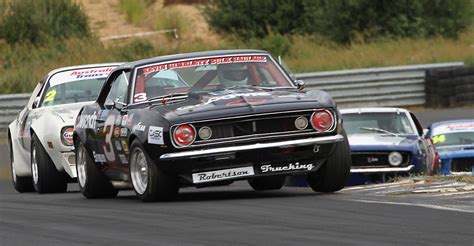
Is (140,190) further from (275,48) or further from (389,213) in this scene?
(275,48)

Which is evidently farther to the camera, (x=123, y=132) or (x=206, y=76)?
(x=206, y=76)

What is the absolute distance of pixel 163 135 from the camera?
1075cm

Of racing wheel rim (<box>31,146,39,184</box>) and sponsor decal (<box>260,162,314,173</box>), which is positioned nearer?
sponsor decal (<box>260,162,314,173</box>)

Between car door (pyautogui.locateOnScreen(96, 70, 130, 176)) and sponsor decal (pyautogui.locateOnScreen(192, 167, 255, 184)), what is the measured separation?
3.26ft

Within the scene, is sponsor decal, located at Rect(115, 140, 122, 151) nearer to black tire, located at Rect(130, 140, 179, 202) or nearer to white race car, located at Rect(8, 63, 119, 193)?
black tire, located at Rect(130, 140, 179, 202)

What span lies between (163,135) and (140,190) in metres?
0.82

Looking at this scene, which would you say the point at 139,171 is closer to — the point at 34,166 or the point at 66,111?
the point at 66,111

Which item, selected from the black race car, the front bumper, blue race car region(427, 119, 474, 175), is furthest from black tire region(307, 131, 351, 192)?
blue race car region(427, 119, 474, 175)

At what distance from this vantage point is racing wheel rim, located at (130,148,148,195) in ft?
36.9

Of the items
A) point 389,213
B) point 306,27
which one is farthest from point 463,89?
point 389,213

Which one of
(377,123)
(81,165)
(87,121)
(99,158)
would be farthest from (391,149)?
(99,158)

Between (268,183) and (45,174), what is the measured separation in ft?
9.25

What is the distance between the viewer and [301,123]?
1091 centimetres

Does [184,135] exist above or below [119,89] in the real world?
below
